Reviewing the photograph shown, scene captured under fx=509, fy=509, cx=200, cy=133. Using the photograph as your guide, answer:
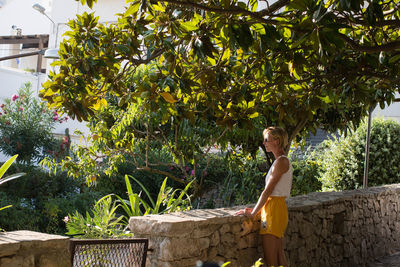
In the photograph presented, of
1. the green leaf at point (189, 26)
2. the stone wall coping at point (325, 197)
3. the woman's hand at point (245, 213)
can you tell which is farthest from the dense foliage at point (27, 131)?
the green leaf at point (189, 26)

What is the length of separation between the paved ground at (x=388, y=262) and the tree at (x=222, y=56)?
111 inches

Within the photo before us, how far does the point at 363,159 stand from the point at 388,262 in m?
3.48

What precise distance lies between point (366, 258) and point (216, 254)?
3.66m

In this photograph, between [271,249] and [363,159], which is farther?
[363,159]

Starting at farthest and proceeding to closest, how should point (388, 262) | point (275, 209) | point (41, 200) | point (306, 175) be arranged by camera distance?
point (306, 175), point (41, 200), point (388, 262), point (275, 209)

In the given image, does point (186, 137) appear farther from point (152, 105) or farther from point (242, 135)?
point (152, 105)

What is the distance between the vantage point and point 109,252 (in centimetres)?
343

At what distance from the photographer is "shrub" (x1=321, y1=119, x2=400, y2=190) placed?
10.3 m

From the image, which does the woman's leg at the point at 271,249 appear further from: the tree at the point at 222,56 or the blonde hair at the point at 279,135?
the tree at the point at 222,56

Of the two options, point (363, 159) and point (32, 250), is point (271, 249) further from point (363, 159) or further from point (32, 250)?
point (363, 159)

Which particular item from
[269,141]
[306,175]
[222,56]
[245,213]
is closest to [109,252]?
[245,213]

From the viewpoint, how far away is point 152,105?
3.80 m

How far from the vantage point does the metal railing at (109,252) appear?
3.18m

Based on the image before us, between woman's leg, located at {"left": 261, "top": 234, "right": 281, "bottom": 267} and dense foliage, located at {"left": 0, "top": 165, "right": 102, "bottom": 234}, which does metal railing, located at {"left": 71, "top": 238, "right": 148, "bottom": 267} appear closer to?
woman's leg, located at {"left": 261, "top": 234, "right": 281, "bottom": 267}
